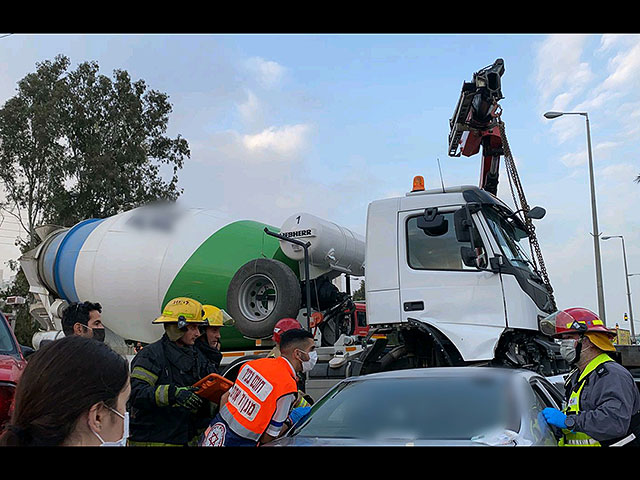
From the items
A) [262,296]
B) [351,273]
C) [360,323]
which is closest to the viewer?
[262,296]

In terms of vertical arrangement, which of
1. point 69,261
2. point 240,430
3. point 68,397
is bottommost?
point 240,430

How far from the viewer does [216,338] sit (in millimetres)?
6141

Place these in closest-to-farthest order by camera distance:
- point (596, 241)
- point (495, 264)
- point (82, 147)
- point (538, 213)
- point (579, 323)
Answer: point (579, 323)
point (495, 264)
point (538, 213)
point (596, 241)
point (82, 147)

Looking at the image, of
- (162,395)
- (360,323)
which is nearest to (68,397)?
(162,395)

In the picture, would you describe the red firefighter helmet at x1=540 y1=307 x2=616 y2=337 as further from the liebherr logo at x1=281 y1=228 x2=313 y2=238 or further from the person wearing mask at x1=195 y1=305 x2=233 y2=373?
the liebherr logo at x1=281 y1=228 x2=313 y2=238

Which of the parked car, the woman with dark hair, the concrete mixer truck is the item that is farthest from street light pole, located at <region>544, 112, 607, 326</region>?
the woman with dark hair

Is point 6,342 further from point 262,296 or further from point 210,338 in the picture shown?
point 262,296

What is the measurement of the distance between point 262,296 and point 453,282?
3.12 m

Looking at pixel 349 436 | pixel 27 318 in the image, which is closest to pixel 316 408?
pixel 349 436

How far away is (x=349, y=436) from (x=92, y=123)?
27.0m

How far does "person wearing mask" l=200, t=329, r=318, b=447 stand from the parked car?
157mm

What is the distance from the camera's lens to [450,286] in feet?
22.2
